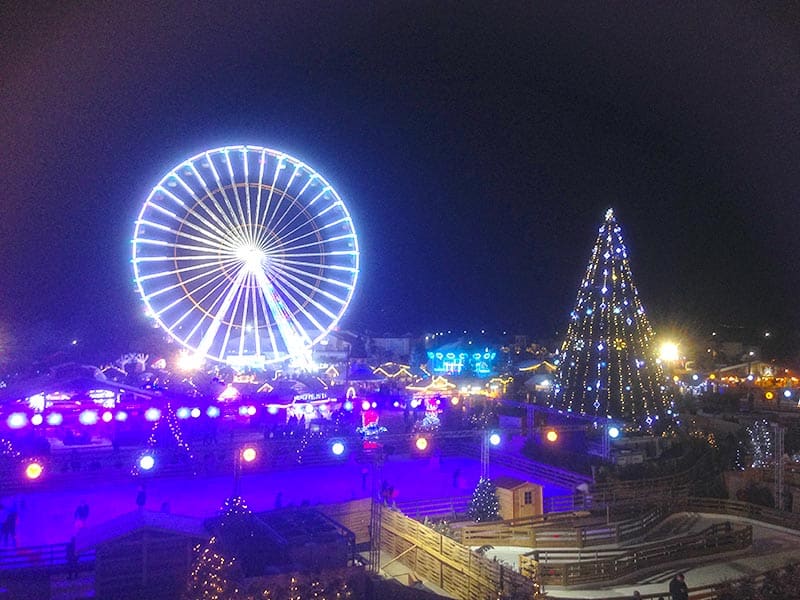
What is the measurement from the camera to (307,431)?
21.6 meters

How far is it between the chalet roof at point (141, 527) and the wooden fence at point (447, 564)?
4242 millimetres

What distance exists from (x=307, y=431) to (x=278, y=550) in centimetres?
1267

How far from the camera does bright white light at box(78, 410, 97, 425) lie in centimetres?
2020

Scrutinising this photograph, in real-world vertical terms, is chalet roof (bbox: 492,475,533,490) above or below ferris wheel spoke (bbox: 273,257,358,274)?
below

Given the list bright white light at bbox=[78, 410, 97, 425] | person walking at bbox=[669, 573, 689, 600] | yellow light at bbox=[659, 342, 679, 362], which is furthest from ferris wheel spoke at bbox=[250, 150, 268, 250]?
yellow light at bbox=[659, 342, 679, 362]

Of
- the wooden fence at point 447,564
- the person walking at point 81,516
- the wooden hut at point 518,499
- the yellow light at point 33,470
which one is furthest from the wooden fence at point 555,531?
the yellow light at point 33,470

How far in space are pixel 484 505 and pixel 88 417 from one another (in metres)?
12.3

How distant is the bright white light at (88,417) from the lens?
20.2 m

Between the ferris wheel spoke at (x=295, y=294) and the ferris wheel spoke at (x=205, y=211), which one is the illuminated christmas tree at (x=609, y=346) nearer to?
the ferris wheel spoke at (x=295, y=294)

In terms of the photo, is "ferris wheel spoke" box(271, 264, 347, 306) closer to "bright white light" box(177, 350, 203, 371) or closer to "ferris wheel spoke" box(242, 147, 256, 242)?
"ferris wheel spoke" box(242, 147, 256, 242)

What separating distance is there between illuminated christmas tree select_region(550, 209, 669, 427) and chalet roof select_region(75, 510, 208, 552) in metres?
19.4

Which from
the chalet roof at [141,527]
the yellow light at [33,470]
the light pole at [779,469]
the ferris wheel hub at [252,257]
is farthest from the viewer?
the ferris wheel hub at [252,257]

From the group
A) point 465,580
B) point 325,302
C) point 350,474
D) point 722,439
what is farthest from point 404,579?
point 325,302

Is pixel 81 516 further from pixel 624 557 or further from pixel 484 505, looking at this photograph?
pixel 624 557
